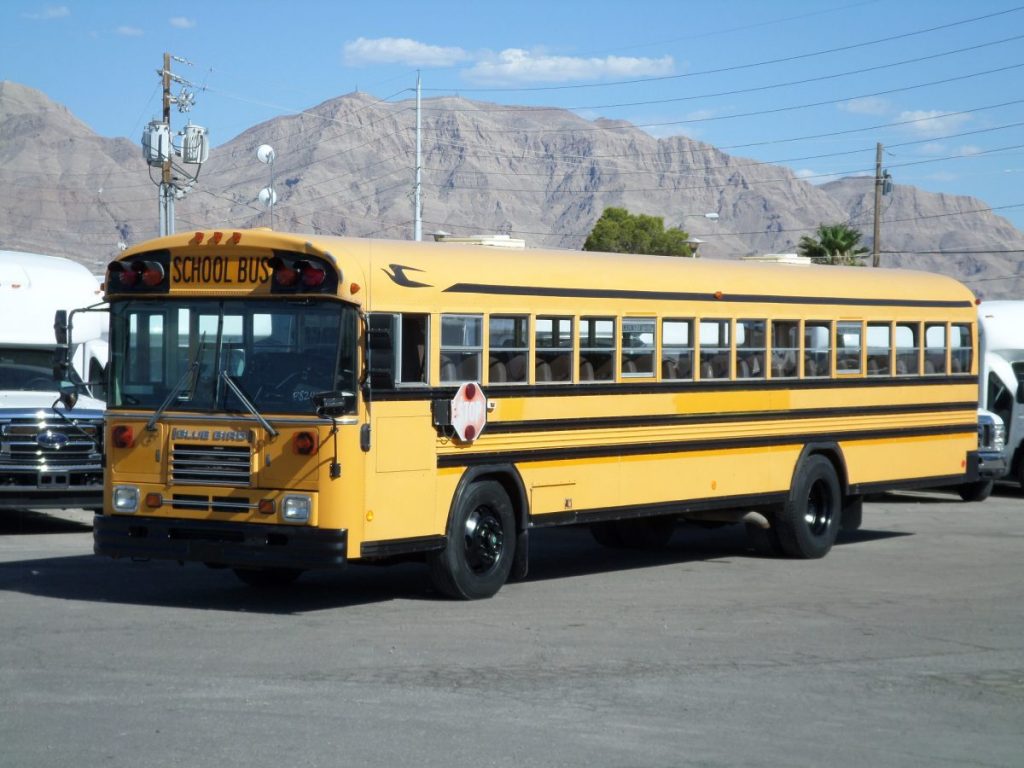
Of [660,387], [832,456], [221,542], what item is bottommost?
[221,542]

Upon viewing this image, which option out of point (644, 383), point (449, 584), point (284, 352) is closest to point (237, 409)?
point (284, 352)

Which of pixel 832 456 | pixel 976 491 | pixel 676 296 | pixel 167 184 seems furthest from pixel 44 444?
pixel 167 184

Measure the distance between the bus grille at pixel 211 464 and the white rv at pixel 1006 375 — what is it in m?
15.9

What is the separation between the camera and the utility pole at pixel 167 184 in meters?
41.8

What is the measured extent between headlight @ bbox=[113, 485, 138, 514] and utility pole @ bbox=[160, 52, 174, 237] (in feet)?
96.9

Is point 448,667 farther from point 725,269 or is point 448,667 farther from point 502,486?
point 725,269

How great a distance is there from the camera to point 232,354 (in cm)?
1164

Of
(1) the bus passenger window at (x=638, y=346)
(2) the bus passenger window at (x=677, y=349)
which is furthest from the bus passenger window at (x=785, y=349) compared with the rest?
(1) the bus passenger window at (x=638, y=346)

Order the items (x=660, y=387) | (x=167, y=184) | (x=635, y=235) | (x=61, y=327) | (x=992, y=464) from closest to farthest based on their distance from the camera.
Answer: (x=61, y=327) → (x=660, y=387) → (x=992, y=464) → (x=167, y=184) → (x=635, y=235)

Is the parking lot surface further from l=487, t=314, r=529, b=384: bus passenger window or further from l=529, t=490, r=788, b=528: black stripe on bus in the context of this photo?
l=487, t=314, r=529, b=384: bus passenger window

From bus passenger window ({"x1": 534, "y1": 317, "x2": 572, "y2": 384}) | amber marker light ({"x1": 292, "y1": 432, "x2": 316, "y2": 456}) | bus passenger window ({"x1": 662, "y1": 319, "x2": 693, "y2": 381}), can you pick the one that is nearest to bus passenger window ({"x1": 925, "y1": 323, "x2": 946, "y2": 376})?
bus passenger window ({"x1": 662, "y1": 319, "x2": 693, "y2": 381})

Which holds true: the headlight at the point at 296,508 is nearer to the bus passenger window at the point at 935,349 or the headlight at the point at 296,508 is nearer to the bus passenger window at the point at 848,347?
the bus passenger window at the point at 848,347

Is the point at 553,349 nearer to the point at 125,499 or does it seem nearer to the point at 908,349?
the point at 125,499

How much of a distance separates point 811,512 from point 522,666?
6945 mm
